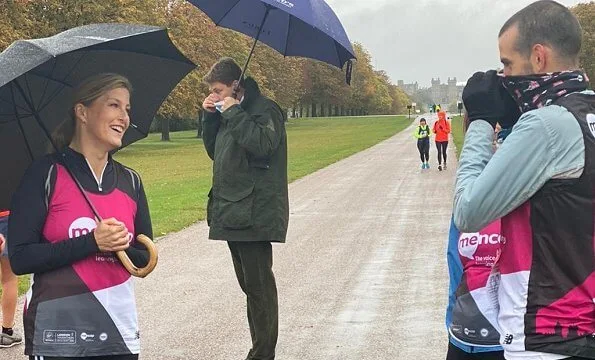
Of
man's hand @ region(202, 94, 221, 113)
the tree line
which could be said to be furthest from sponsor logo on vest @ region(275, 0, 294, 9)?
the tree line

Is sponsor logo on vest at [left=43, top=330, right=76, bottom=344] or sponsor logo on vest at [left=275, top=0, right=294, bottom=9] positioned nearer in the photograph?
sponsor logo on vest at [left=43, top=330, right=76, bottom=344]

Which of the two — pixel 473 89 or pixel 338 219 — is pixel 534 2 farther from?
pixel 338 219

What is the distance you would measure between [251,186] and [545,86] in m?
2.81

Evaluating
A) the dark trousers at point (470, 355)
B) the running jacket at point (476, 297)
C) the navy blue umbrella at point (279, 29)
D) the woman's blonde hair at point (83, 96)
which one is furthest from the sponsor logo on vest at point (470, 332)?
the navy blue umbrella at point (279, 29)

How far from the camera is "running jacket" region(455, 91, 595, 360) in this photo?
2.10m

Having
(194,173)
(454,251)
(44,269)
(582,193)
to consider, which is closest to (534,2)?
(582,193)

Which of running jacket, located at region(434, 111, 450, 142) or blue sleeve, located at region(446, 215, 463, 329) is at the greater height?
blue sleeve, located at region(446, 215, 463, 329)

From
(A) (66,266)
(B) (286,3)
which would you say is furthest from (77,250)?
(B) (286,3)

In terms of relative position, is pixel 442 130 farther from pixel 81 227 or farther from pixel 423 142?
pixel 81 227

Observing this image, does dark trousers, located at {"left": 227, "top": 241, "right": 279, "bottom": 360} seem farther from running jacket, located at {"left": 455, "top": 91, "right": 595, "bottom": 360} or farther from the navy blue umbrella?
running jacket, located at {"left": 455, "top": 91, "right": 595, "bottom": 360}

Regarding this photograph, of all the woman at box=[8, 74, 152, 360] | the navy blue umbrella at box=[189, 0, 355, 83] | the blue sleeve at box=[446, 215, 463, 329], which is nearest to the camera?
the woman at box=[8, 74, 152, 360]

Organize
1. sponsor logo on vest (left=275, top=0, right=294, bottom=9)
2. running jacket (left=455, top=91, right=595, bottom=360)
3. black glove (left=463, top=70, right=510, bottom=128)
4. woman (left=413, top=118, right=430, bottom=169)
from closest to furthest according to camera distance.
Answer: running jacket (left=455, top=91, right=595, bottom=360), black glove (left=463, top=70, right=510, bottom=128), sponsor logo on vest (left=275, top=0, right=294, bottom=9), woman (left=413, top=118, right=430, bottom=169)

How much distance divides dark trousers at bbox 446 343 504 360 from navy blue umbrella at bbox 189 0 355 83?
7.15ft

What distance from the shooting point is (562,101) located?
217 centimetres
